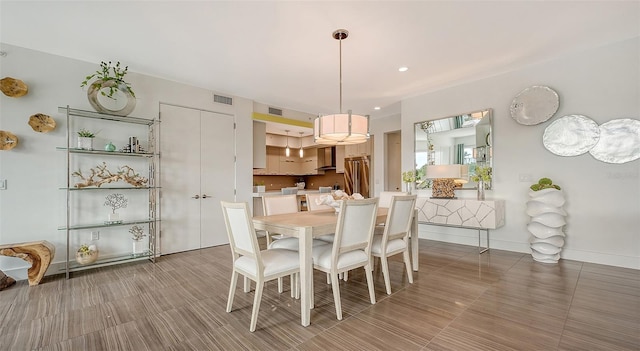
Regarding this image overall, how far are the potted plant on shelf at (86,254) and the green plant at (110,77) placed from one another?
6.42 ft

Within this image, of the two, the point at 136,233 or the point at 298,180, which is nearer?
the point at 136,233

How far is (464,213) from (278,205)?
287 cm

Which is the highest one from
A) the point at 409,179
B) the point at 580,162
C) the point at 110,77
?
the point at 110,77

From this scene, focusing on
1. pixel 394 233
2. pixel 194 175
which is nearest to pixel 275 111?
pixel 194 175

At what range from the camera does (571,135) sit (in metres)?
3.67

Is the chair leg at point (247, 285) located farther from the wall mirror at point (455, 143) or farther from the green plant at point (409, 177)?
the wall mirror at point (455, 143)

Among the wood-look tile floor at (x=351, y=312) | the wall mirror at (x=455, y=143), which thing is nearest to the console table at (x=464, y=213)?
the wall mirror at (x=455, y=143)

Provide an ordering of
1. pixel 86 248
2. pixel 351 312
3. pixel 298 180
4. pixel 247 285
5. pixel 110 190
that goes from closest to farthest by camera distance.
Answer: pixel 351 312 < pixel 247 285 < pixel 86 248 < pixel 110 190 < pixel 298 180

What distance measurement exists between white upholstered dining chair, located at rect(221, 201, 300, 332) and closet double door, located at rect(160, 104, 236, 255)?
2475mm

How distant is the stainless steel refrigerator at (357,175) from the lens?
7012mm

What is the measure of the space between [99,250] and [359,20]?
14.1 ft

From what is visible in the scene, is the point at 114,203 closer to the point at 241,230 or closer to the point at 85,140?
the point at 85,140

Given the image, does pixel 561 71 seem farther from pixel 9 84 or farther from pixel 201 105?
pixel 9 84

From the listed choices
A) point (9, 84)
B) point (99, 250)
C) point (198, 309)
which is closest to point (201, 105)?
point (9, 84)
